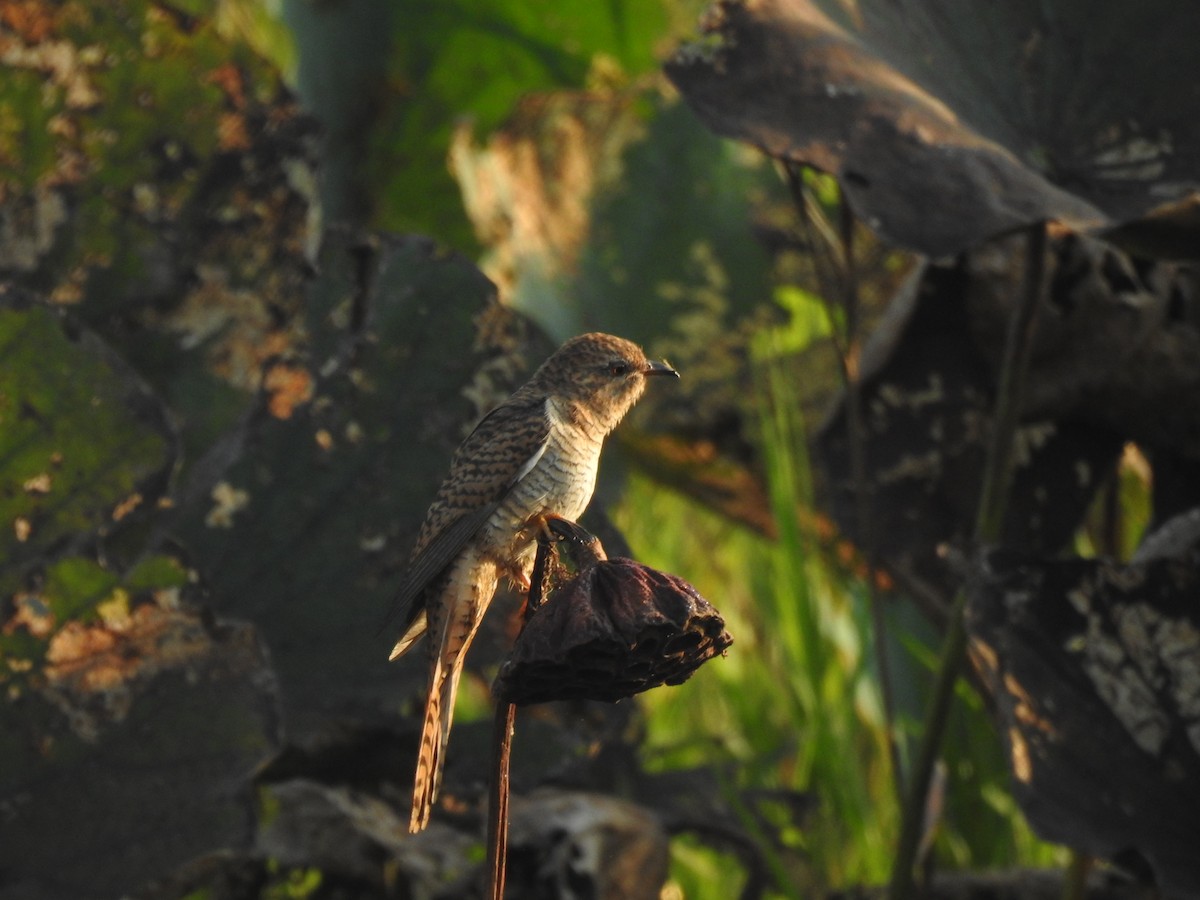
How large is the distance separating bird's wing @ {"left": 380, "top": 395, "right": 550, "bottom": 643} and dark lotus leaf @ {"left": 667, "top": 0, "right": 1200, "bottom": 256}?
12.2 inches

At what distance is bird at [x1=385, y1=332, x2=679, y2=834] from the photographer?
43.6 inches

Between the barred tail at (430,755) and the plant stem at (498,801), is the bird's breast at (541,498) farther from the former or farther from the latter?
the plant stem at (498,801)

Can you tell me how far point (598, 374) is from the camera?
1302mm

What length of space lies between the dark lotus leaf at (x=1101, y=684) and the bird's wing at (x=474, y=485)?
410mm

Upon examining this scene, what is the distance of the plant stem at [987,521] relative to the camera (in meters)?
1.36

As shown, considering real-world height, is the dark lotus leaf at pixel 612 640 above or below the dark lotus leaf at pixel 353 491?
below

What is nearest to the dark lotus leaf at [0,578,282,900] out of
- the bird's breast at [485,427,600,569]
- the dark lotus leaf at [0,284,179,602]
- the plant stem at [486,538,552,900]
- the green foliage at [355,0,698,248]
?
the dark lotus leaf at [0,284,179,602]

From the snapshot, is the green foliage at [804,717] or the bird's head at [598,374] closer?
the bird's head at [598,374]

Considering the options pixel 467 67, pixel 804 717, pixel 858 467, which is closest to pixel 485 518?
pixel 858 467

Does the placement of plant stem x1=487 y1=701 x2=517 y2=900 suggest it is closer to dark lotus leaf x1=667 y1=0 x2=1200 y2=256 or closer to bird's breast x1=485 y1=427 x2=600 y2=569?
bird's breast x1=485 y1=427 x2=600 y2=569

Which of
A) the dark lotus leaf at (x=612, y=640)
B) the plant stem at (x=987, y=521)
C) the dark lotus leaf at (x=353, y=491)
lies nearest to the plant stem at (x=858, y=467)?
the plant stem at (x=987, y=521)

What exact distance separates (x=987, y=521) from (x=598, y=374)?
40 cm

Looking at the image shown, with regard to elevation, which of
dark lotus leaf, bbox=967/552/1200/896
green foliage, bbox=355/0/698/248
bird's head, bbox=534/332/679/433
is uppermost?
green foliage, bbox=355/0/698/248

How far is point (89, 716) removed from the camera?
114 cm
